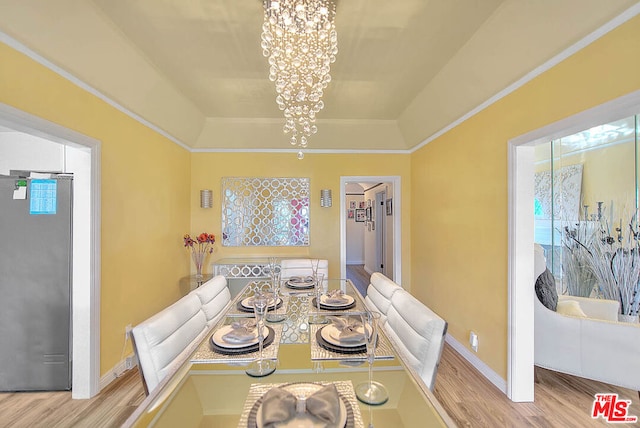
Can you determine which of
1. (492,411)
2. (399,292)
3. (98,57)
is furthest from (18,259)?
(492,411)

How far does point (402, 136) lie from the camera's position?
3.90m

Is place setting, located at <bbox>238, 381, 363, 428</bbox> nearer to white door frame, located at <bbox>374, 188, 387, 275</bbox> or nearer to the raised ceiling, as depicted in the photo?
the raised ceiling

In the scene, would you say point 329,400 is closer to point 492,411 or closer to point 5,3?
point 492,411

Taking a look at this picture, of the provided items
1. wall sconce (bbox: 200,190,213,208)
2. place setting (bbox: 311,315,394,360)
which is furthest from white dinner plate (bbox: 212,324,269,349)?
wall sconce (bbox: 200,190,213,208)

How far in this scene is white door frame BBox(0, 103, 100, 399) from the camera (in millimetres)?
1996

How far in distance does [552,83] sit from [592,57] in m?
0.24

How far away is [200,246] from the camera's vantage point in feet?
12.5

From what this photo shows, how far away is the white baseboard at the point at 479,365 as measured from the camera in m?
2.11

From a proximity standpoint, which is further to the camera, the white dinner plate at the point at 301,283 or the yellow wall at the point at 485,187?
the white dinner plate at the point at 301,283

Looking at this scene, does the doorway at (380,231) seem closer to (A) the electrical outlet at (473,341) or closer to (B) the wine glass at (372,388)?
(A) the electrical outlet at (473,341)

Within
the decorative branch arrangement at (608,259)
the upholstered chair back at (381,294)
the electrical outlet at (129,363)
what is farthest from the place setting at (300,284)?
the decorative branch arrangement at (608,259)

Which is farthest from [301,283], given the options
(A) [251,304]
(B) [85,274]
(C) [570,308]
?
(C) [570,308]

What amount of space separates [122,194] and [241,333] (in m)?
1.92

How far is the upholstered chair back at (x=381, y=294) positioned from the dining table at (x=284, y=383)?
1.20 ft
